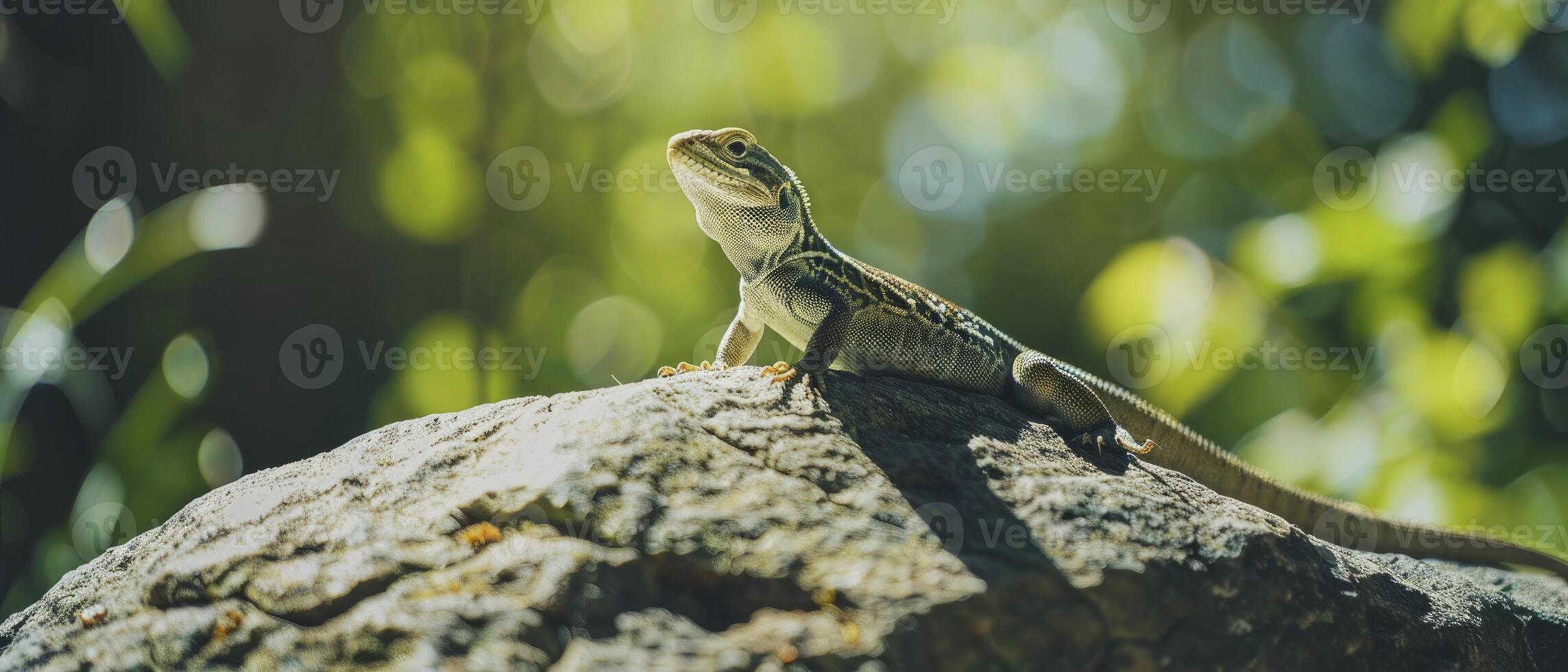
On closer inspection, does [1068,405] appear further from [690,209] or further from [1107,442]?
[690,209]

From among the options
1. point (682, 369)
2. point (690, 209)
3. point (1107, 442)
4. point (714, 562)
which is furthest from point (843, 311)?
point (690, 209)

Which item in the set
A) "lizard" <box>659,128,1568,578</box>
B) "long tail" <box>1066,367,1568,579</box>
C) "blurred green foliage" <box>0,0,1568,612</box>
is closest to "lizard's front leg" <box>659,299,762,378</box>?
"lizard" <box>659,128,1568,578</box>

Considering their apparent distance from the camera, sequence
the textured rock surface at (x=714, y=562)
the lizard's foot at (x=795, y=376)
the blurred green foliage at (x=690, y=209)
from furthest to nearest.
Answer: the blurred green foliage at (x=690, y=209) → the lizard's foot at (x=795, y=376) → the textured rock surface at (x=714, y=562)

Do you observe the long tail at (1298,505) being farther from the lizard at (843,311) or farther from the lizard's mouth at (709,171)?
the lizard's mouth at (709,171)

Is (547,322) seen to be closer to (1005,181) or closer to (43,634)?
(1005,181)

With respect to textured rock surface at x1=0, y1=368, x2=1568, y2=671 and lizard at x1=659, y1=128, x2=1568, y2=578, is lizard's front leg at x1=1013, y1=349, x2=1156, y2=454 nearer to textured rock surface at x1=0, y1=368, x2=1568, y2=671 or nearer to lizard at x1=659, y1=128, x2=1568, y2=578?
lizard at x1=659, y1=128, x2=1568, y2=578

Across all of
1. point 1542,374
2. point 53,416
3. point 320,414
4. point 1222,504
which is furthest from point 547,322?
point 1542,374

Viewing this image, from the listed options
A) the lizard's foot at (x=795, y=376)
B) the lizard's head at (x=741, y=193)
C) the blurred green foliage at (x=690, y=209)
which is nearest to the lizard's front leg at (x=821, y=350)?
the lizard's foot at (x=795, y=376)
